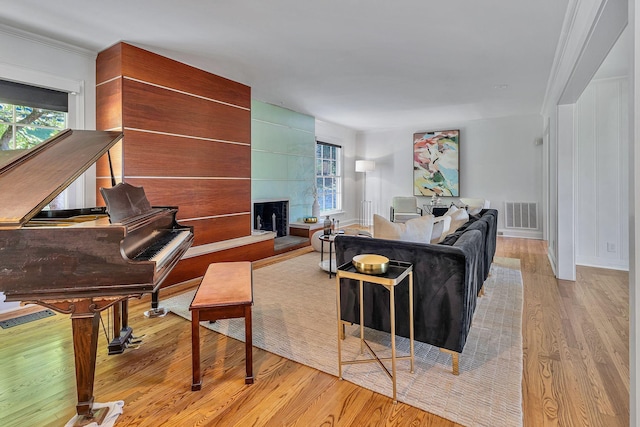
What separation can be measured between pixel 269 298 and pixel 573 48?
11.4ft

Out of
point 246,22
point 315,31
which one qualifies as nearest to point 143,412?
point 246,22

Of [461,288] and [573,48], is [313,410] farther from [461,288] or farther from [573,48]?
[573,48]

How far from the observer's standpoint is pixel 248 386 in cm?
180

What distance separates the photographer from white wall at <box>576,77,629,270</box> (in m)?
3.92

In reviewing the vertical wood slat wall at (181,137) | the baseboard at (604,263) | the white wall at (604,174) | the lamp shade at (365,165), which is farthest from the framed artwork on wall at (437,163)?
the vertical wood slat wall at (181,137)

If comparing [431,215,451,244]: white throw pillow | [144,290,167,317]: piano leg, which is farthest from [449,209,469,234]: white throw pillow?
[144,290,167,317]: piano leg

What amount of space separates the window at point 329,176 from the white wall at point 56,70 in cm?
458

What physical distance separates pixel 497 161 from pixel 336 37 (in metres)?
5.27

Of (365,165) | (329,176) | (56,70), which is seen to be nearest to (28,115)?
(56,70)

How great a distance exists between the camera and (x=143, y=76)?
332cm

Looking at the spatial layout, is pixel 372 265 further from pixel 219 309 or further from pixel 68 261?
pixel 68 261

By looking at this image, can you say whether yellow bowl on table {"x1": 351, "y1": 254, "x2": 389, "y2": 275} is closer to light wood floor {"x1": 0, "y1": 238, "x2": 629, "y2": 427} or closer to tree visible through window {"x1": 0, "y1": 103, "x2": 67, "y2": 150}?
light wood floor {"x1": 0, "y1": 238, "x2": 629, "y2": 427}

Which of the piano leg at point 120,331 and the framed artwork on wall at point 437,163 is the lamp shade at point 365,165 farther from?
the piano leg at point 120,331

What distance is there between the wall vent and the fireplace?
181 inches
